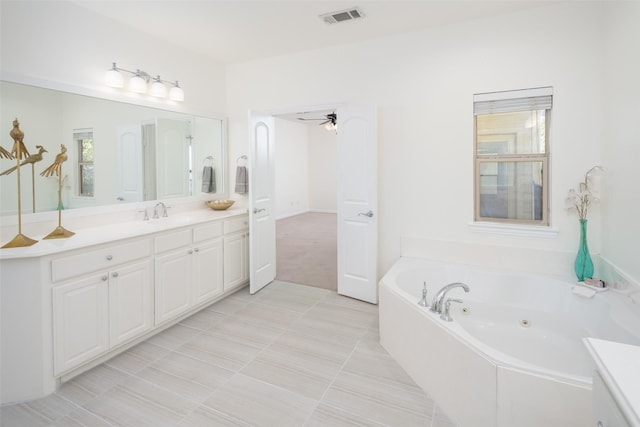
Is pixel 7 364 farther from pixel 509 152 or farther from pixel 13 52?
pixel 509 152

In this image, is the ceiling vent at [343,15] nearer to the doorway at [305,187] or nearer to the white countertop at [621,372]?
the white countertop at [621,372]

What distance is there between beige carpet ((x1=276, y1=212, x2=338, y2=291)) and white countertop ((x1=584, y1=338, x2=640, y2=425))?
306cm

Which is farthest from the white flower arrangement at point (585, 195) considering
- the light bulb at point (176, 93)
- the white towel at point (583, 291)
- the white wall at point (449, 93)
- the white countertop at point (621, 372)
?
the light bulb at point (176, 93)

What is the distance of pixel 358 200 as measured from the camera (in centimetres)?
353

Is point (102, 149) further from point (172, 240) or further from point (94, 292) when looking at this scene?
point (94, 292)

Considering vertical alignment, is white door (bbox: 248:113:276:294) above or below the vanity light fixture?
below

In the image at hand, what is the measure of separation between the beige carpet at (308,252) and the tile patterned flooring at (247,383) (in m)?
1.14

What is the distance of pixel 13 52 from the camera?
2.32m

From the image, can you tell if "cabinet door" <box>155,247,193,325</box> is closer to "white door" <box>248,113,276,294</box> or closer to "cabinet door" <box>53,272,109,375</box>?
"cabinet door" <box>53,272,109,375</box>

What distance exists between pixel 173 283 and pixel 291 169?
707cm

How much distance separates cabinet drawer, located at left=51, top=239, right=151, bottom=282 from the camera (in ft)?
6.97

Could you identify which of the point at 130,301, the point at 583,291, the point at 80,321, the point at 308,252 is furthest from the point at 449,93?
the point at 80,321

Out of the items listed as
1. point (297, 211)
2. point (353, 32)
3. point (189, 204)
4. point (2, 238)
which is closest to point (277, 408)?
point (2, 238)

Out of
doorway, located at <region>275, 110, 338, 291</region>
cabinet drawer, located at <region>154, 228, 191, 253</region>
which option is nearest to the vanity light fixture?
cabinet drawer, located at <region>154, 228, 191, 253</region>
